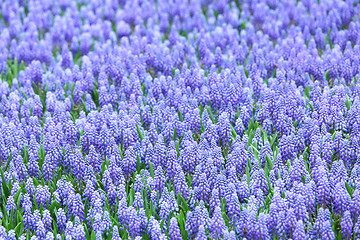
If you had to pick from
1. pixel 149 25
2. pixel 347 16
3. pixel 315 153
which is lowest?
pixel 315 153

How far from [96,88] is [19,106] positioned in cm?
132

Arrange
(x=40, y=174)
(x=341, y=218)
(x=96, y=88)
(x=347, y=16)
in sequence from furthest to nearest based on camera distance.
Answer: (x=347, y=16), (x=96, y=88), (x=40, y=174), (x=341, y=218)

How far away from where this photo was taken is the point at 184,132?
710cm

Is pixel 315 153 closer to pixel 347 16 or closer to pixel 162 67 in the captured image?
pixel 162 67

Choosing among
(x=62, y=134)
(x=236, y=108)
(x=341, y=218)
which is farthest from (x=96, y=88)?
(x=341, y=218)

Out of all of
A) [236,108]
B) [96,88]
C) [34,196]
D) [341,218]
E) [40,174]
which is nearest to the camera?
[341,218]

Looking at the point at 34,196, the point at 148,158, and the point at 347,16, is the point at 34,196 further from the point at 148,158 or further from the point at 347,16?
the point at 347,16

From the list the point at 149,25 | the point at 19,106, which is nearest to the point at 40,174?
the point at 19,106

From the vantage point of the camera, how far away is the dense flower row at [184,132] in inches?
218

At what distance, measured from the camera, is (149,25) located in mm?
11336

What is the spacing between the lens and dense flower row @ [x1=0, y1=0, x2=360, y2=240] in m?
5.53

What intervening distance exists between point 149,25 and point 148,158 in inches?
214

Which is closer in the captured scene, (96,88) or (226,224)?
(226,224)

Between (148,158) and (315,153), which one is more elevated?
(148,158)
